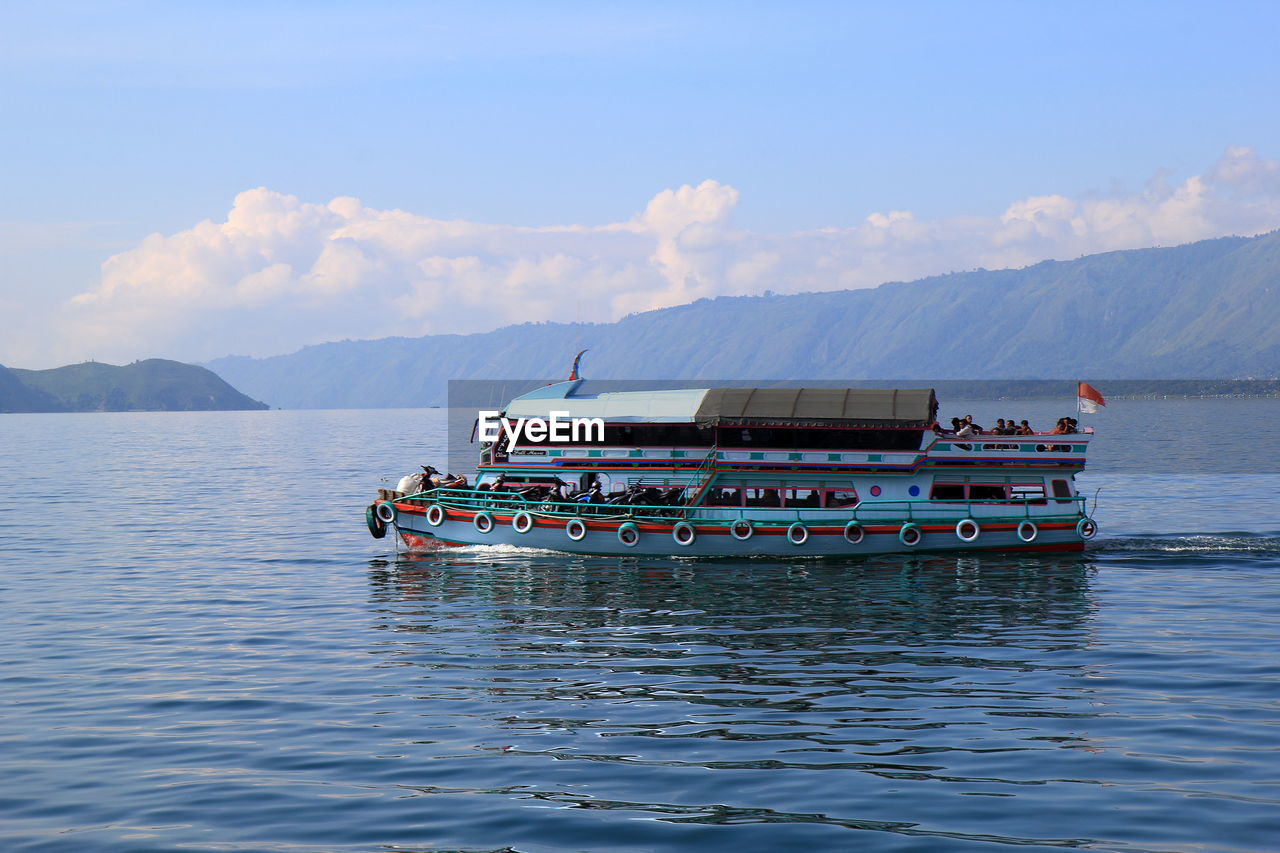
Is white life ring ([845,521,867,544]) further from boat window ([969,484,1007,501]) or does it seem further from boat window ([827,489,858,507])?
boat window ([969,484,1007,501])

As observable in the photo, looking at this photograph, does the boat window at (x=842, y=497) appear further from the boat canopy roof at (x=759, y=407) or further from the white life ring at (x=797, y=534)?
the boat canopy roof at (x=759, y=407)

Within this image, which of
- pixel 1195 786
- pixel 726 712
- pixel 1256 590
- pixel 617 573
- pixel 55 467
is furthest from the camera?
pixel 55 467

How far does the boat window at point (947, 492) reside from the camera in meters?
45.6

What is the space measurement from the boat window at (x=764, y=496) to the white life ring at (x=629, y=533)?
4.42 m

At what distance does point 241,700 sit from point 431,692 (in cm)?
382

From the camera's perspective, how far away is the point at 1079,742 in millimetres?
20672

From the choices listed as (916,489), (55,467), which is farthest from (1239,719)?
(55,467)

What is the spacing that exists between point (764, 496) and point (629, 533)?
532 centimetres

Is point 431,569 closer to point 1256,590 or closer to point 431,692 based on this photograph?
point 431,692

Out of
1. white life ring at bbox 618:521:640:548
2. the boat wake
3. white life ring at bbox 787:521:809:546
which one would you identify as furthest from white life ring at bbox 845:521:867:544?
the boat wake

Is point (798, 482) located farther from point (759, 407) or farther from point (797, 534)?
point (759, 407)

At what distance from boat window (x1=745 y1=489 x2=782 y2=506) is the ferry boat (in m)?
0.05

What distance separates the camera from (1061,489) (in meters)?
45.7

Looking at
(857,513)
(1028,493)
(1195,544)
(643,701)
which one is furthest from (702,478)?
(643,701)
